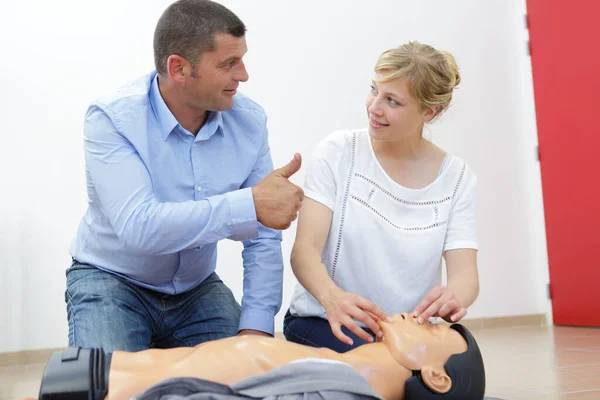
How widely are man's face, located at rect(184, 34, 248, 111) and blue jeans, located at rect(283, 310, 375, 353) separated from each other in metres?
0.69

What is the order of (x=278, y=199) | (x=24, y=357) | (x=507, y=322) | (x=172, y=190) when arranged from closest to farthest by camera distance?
1. (x=278, y=199)
2. (x=172, y=190)
3. (x=24, y=357)
4. (x=507, y=322)

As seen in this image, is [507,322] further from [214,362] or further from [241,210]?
[214,362]

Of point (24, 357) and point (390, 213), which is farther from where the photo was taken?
point (24, 357)

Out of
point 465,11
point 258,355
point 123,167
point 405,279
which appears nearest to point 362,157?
point 405,279

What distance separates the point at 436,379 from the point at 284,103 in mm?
3115

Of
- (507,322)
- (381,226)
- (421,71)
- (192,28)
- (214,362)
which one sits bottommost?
(507,322)

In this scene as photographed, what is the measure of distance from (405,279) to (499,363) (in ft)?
4.59

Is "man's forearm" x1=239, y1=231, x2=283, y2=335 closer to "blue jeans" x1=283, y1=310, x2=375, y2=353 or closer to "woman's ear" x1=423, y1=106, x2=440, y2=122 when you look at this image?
"blue jeans" x1=283, y1=310, x2=375, y2=353

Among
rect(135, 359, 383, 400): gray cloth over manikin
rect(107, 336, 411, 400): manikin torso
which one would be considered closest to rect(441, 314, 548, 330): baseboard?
rect(107, 336, 411, 400): manikin torso

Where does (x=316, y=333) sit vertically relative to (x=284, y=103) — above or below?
below

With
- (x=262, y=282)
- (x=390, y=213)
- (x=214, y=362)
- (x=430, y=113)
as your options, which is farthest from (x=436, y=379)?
(x=430, y=113)

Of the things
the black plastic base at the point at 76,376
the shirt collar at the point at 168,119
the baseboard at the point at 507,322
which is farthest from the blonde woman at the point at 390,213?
the baseboard at the point at 507,322

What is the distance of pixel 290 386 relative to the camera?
1475 mm

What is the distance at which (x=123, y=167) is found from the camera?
2115 mm
